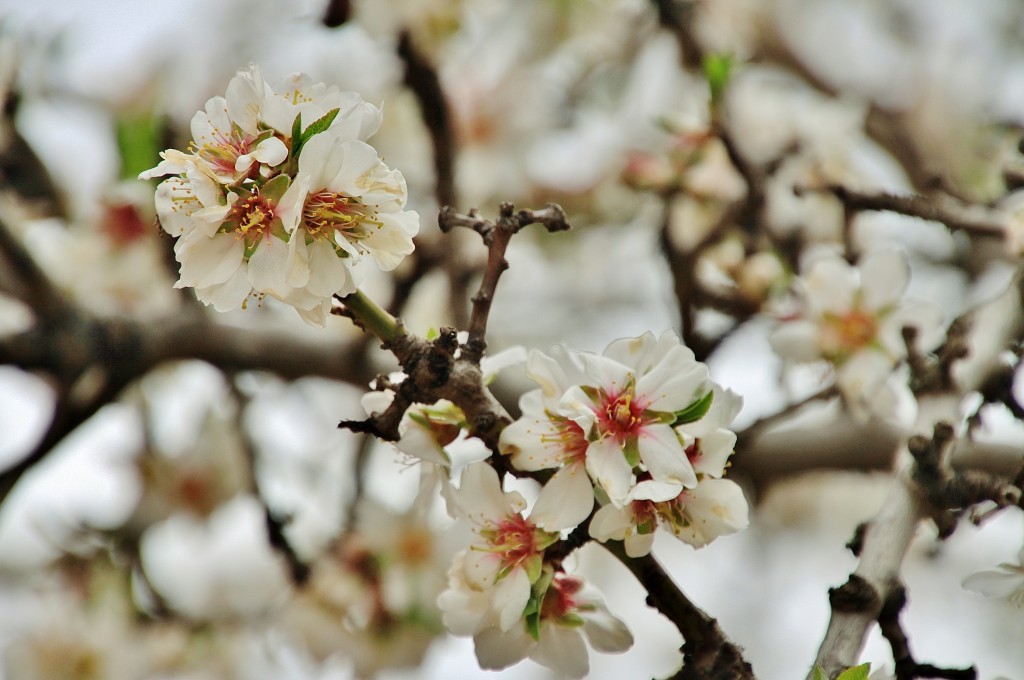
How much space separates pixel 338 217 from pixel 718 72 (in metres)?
0.92

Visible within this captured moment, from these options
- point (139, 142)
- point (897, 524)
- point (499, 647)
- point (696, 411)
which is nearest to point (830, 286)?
point (897, 524)

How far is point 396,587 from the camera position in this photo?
1502 millimetres

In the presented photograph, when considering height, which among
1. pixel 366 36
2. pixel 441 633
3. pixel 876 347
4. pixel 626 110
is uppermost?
pixel 626 110

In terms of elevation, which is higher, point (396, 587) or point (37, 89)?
point (37, 89)

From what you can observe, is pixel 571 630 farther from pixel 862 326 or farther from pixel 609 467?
pixel 862 326

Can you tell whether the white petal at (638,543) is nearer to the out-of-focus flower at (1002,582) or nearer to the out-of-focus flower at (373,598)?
the out-of-focus flower at (1002,582)

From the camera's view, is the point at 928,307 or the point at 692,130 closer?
the point at 928,307

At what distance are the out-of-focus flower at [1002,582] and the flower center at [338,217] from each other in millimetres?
622

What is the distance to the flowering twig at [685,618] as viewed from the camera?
0.74 meters

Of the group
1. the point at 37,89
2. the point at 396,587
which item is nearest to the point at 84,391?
the point at 396,587

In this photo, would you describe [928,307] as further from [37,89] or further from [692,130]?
[37,89]

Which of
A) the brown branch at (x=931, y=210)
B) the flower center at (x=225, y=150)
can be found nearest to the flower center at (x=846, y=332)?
the brown branch at (x=931, y=210)

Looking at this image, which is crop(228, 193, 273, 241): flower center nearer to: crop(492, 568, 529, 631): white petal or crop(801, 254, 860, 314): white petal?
crop(492, 568, 529, 631): white petal

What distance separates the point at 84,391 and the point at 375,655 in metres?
0.72
